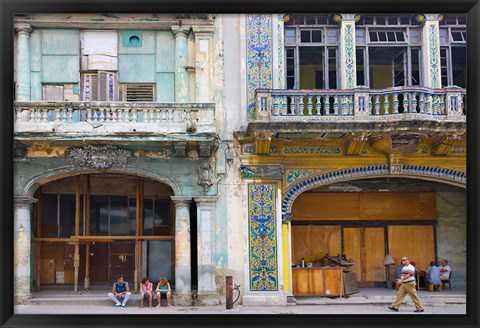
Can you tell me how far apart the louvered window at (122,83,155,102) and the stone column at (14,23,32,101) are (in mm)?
2258

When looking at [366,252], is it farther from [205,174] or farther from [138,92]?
[138,92]

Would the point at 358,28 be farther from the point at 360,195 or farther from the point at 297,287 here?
the point at 297,287

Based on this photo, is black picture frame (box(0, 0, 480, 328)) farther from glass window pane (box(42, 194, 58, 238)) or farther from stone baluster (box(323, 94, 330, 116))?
glass window pane (box(42, 194, 58, 238))

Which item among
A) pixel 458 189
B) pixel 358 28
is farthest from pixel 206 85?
pixel 458 189

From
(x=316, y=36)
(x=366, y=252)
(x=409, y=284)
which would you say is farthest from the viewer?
(x=366, y=252)

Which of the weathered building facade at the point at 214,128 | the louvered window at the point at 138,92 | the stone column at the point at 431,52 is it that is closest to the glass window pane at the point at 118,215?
the weathered building facade at the point at 214,128

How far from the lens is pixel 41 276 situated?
17.5 m

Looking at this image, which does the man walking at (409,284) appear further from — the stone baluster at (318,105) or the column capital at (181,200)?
the column capital at (181,200)

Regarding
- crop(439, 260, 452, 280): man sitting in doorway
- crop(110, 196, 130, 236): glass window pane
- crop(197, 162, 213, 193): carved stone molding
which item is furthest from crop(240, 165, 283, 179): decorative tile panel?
crop(439, 260, 452, 280): man sitting in doorway

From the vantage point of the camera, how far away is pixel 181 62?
16625mm

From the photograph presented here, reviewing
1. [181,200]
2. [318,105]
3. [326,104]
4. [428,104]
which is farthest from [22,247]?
[428,104]

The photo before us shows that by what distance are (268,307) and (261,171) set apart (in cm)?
A: 310

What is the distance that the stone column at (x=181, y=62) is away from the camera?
16.5m

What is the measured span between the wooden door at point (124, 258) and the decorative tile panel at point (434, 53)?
831cm
